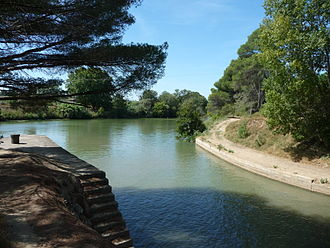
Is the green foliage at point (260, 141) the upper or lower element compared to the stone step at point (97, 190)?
upper

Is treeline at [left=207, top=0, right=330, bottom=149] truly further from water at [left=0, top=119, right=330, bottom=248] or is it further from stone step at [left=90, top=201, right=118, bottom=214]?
stone step at [left=90, top=201, right=118, bottom=214]

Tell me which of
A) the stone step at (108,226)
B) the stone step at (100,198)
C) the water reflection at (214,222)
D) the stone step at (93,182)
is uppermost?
the stone step at (93,182)

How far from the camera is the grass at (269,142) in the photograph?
13.1 metres

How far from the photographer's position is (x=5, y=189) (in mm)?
5195

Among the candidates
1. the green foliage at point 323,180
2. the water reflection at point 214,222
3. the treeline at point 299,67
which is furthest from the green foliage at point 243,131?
the water reflection at point 214,222

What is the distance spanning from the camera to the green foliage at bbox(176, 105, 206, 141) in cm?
2575

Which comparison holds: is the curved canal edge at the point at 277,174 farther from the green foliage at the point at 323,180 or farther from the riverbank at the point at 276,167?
the green foliage at the point at 323,180

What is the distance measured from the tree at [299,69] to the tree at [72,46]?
21.3 ft

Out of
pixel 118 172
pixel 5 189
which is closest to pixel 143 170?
pixel 118 172

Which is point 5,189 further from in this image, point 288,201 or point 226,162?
point 226,162

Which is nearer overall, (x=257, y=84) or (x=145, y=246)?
(x=145, y=246)

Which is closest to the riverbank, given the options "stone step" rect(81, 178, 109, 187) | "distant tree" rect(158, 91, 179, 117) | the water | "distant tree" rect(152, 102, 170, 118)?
the water

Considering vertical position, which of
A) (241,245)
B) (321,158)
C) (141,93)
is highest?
(141,93)

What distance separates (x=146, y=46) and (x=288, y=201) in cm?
704
